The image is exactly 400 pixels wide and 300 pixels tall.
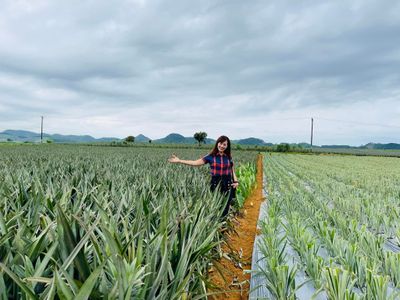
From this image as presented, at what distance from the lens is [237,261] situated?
385cm

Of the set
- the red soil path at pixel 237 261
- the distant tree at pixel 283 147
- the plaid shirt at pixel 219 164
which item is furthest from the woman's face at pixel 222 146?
the distant tree at pixel 283 147

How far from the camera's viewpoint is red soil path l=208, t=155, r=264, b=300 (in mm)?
3107

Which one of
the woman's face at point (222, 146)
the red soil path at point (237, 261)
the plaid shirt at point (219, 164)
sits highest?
the woman's face at point (222, 146)

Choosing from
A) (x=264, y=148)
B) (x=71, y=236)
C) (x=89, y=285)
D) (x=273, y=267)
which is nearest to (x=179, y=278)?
(x=71, y=236)

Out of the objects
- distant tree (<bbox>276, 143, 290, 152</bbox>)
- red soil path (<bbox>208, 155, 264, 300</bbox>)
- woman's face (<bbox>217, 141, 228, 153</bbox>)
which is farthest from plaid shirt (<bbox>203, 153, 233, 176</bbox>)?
distant tree (<bbox>276, 143, 290, 152</bbox>)

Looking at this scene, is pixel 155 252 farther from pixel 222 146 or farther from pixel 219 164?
pixel 219 164

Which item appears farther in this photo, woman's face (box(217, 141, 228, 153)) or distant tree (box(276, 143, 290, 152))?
distant tree (box(276, 143, 290, 152))

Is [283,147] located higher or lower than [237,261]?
higher

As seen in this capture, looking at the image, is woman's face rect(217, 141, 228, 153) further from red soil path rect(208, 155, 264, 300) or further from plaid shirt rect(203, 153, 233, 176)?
red soil path rect(208, 155, 264, 300)

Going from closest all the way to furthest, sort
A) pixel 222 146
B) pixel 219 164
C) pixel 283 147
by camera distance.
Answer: pixel 222 146 → pixel 219 164 → pixel 283 147

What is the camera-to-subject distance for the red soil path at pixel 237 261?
3.11 meters

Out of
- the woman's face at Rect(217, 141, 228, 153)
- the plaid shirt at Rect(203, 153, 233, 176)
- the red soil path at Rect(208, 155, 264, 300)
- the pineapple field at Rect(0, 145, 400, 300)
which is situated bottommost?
the red soil path at Rect(208, 155, 264, 300)

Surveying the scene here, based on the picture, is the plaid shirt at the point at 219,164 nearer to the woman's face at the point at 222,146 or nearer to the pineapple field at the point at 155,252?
the woman's face at the point at 222,146

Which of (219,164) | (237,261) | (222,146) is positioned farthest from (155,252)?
(219,164)
